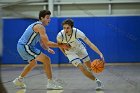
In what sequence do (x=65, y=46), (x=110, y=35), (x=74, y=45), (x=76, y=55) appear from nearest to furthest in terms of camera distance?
(x=65, y=46) < (x=76, y=55) < (x=74, y=45) < (x=110, y=35)

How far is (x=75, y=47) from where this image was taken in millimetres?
7289

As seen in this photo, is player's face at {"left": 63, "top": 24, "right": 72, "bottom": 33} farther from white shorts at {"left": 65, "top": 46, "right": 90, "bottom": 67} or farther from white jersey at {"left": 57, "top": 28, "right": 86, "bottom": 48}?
white shorts at {"left": 65, "top": 46, "right": 90, "bottom": 67}

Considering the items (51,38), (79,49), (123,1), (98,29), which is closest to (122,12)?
(123,1)

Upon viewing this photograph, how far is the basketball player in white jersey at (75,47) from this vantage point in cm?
691

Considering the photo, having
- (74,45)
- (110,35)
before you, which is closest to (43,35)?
(74,45)

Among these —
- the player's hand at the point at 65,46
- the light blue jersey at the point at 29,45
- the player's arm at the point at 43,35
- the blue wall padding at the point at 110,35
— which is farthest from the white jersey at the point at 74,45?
the blue wall padding at the point at 110,35

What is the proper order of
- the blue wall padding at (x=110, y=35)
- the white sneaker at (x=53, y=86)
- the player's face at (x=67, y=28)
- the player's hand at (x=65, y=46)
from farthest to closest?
the blue wall padding at (x=110, y=35) → the white sneaker at (x=53, y=86) → the player's face at (x=67, y=28) → the player's hand at (x=65, y=46)

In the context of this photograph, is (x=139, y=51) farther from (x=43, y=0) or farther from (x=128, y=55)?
(x=43, y=0)

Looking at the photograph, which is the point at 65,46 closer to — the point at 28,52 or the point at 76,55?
the point at 76,55

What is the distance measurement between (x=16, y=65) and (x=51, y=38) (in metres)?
2.00

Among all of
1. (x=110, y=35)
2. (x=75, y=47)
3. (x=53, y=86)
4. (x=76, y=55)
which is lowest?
(x=53, y=86)

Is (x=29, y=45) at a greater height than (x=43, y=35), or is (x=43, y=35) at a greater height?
(x=43, y=35)

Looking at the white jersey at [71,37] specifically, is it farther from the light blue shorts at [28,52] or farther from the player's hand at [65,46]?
the light blue shorts at [28,52]

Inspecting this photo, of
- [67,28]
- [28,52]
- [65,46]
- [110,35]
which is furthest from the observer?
[110,35]
